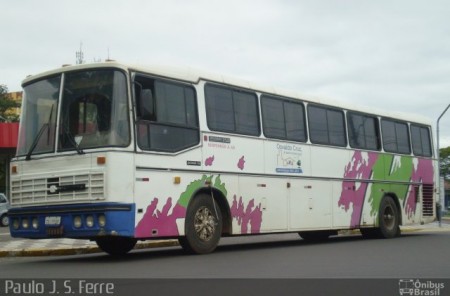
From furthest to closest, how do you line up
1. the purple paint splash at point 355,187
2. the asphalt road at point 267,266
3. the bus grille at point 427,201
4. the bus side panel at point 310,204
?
the bus grille at point 427,201
the purple paint splash at point 355,187
the bus side panel at point 310,204
the asphalt road at point 267,266

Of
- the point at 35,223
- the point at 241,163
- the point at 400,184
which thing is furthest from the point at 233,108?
the point at 400,184

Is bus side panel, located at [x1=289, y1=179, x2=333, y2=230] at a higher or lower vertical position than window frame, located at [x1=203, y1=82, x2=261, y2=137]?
lower

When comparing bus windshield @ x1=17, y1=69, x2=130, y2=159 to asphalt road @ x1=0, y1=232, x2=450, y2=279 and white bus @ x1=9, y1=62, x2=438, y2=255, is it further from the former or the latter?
asphalt road @ x1=0, y1=232, x2=450, y2=279

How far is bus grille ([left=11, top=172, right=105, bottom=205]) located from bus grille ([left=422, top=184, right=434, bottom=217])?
1249 cm

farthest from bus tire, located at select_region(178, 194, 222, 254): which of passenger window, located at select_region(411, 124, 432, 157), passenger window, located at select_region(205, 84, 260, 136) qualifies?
passenger window, located at select_region(411, 124, 432, 157)

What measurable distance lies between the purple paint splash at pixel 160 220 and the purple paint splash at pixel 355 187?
20.1ft

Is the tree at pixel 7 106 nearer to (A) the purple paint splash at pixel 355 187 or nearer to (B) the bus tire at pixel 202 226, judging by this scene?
(A) the purple paint splash at pixel 355 187

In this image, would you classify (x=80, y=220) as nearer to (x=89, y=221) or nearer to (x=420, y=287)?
(x=89, y=221)

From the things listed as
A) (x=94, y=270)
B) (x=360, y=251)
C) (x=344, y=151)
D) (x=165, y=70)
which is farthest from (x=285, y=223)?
(x=94, y=270)

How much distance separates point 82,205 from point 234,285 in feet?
12.1

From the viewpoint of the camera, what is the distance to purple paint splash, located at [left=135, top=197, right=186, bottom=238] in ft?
35.2

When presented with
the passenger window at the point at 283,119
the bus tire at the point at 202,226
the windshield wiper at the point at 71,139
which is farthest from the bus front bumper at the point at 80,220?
the passenger window at the point at 283,119

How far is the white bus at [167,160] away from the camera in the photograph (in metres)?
10.6

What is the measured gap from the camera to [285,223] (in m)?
14.4
